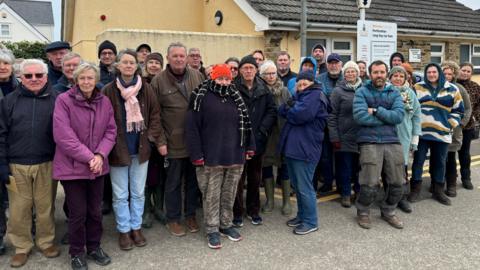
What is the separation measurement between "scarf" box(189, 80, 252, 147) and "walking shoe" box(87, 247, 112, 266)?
1689mm

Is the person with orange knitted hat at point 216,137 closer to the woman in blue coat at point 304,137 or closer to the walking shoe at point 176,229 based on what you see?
the walking shoe at point 176,229

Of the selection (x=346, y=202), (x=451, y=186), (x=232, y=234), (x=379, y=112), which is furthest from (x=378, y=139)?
(x=451, y=186)

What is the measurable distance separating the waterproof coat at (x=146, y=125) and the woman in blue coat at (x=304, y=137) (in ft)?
4.69

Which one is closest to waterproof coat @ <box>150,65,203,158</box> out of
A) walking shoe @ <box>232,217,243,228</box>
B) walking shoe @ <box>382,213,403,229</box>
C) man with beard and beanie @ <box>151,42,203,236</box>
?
man with beard and beanie @ <box>151,42,203,236</box>

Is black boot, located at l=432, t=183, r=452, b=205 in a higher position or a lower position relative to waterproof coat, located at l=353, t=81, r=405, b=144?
lower

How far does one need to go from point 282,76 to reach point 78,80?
3.02 m

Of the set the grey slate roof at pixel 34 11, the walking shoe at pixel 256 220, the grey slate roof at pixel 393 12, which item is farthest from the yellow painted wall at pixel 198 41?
the grey slate roof at pixel 34 11

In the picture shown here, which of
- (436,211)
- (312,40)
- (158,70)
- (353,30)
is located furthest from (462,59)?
(158,70)

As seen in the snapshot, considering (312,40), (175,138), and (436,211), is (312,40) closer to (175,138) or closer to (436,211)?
(436,211)

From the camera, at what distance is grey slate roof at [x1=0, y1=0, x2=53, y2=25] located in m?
57.0

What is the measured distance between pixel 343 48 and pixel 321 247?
30.2 ft

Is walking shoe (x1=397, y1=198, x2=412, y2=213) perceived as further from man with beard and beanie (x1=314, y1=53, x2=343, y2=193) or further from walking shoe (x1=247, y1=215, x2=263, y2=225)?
walking shoe (x1=247, y1=215, x2=263, y2=225)

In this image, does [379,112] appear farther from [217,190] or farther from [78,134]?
[78,134]

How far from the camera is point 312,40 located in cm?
1159
